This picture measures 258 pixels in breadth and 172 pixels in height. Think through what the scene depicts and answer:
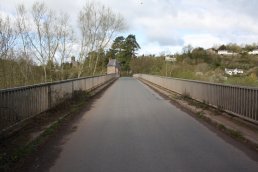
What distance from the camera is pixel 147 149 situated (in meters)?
7.97

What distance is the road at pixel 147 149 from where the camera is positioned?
6.52 m

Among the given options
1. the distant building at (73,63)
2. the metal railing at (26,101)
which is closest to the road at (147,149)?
the metal railing at (26,101)

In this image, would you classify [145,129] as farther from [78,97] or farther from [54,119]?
[78,97]

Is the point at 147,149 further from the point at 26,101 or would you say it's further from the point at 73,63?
the point at 73,63

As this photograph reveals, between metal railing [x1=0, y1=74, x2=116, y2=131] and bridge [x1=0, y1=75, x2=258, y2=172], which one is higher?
metal railing [x1=0, y1=74, x2=116, y2=131]

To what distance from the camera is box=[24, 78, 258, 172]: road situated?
652 centimetres

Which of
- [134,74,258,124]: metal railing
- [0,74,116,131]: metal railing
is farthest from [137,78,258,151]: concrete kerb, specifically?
[0,74,116,131]: metal railing

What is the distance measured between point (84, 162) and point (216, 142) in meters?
3.47

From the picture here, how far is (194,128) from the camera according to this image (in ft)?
36.8

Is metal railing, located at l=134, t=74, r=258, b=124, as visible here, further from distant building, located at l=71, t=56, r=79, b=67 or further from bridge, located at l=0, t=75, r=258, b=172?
distant building, located at l=71, t=56, r=79, b=67

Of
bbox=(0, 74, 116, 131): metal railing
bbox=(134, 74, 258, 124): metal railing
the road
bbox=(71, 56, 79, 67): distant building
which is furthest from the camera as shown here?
bbox=(71, 56, 79, 67): distant building

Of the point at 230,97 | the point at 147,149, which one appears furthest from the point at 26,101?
the point at 230,97

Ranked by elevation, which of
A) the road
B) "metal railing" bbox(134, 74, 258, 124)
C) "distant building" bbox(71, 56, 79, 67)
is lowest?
the road

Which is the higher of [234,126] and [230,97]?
[230,97]
